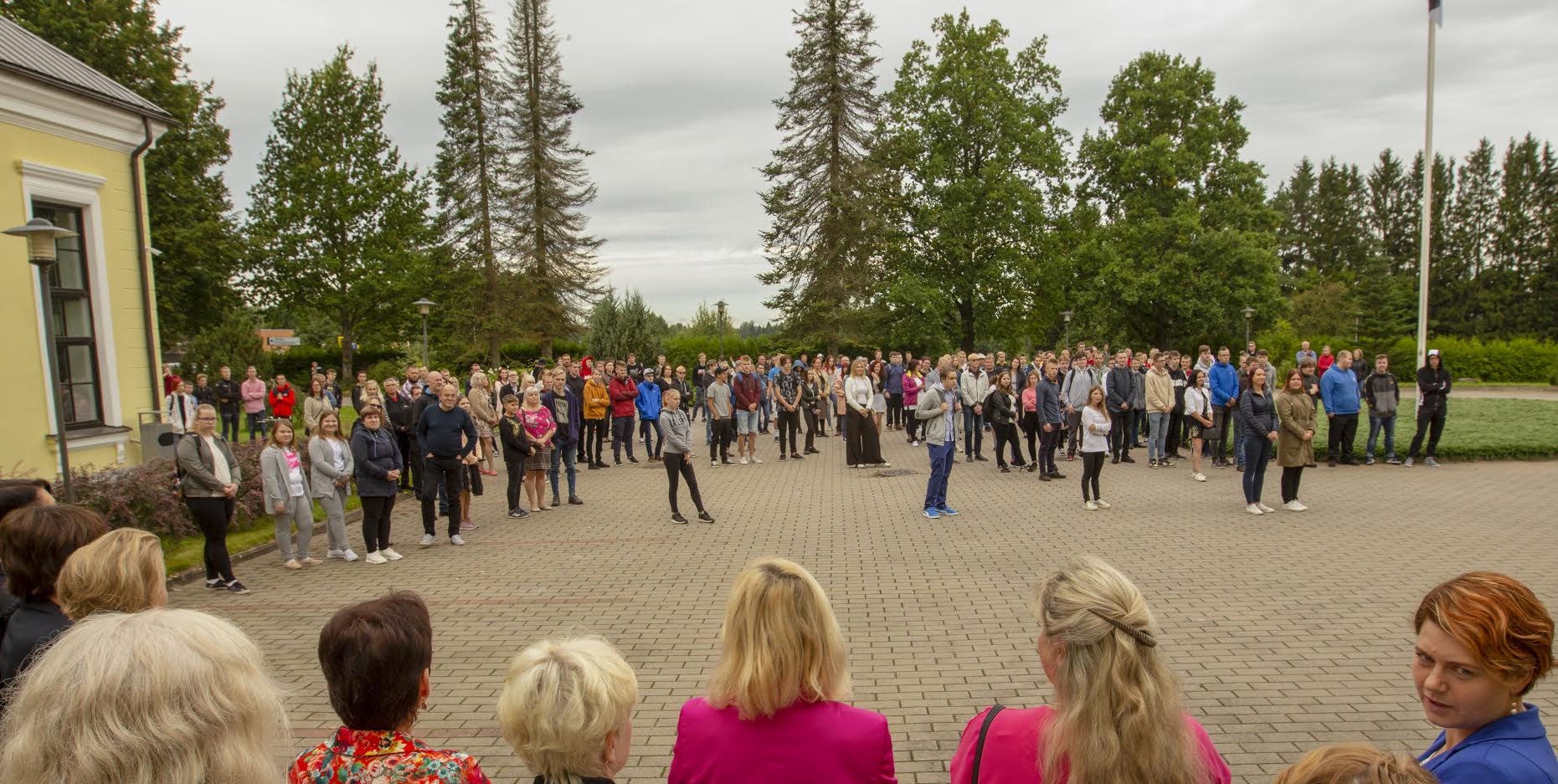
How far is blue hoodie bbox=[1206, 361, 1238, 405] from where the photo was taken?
596 inches

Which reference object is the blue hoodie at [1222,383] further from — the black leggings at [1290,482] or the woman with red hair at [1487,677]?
the woman with red hair at [1487,677]

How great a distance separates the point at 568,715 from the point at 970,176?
3979cm

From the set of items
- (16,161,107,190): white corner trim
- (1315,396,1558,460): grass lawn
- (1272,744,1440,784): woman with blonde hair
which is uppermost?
(16,161,107,190): white corner trim

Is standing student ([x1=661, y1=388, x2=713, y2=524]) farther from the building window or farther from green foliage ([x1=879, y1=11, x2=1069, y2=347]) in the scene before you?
green foliage ([x1=879, y1=11, x2=1069, y2=347])

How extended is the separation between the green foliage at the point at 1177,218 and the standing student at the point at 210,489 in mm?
35604

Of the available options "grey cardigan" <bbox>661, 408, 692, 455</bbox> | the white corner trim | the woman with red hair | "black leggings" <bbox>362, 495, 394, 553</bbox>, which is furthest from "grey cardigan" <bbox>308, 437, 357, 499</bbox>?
the woman with red hair

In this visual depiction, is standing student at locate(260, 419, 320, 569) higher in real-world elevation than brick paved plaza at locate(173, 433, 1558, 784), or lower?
higher

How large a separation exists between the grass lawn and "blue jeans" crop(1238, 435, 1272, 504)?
20.8ft

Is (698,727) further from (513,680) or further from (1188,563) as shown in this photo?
(1188,563)

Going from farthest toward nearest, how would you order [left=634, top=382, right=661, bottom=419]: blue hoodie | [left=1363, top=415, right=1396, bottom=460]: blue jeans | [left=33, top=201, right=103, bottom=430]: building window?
[left=634, top=382, right=661, bottom=419]: blue hoodie → [left=1363, top=415, right=1396, bottom=460]: blue jeans → [left=33, top=201, right=103, bottom=430]: building window

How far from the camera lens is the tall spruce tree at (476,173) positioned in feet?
128

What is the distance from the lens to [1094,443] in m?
11.8

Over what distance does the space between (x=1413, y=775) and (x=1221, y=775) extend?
75 cm

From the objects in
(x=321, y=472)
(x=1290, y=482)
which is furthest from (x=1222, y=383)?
(x=321, y=472)
